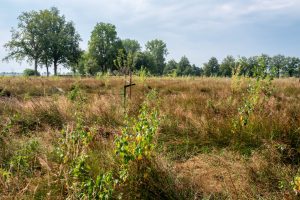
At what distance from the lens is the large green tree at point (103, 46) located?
57.8 m

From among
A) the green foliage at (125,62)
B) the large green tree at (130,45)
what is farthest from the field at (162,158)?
the large green tree at (130,45)

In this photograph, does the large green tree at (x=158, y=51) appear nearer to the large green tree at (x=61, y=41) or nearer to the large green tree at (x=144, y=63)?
the large green tree at (x=144, y=63)

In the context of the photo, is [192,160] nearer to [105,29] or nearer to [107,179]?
[107,179]

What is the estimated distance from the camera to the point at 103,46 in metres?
58.5

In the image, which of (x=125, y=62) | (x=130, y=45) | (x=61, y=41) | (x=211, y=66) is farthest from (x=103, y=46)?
(x=125, y=62)

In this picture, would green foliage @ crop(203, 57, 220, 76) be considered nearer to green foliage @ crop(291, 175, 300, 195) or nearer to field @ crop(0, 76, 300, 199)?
field @ crop(0, 76, 300, 199)

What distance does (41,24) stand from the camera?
153 feet

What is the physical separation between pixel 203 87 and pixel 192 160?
7717 millimetres

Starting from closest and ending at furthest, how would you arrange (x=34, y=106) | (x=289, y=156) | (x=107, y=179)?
→ (x=107, y=179) → (x=289, y=156) → (x=34, y=106)

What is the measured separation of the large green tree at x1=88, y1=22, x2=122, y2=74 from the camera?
189 ft

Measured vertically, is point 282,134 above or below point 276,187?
above

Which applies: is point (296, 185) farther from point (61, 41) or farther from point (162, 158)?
point (61, 41)

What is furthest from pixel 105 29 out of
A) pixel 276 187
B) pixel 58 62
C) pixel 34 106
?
pixel 276 187

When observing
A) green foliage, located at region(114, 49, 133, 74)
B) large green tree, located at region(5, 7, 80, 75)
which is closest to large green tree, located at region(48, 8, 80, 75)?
large green tree, located at region(5, 7, 80, 75)
